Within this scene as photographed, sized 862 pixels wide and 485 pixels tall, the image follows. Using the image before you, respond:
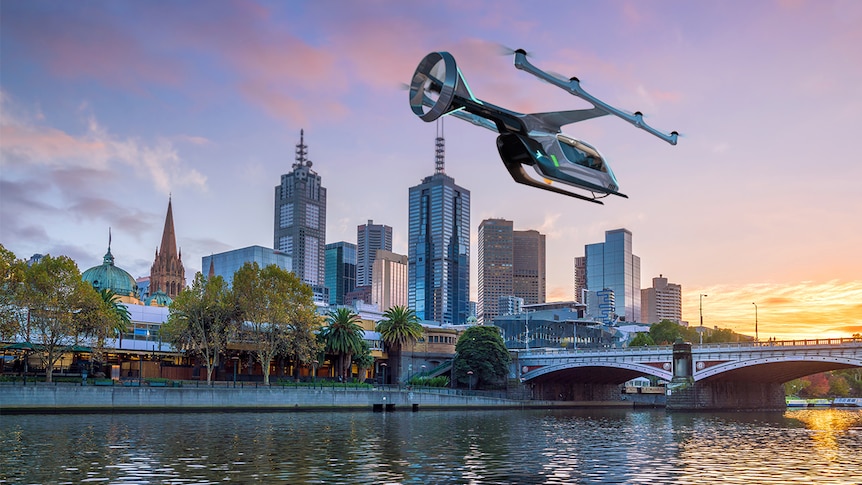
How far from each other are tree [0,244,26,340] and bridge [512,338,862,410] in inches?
3161

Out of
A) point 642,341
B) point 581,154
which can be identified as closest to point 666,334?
point 642,341

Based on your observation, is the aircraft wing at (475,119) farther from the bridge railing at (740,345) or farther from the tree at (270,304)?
the bridge railing at (740,345)

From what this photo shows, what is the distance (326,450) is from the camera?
50.2 m

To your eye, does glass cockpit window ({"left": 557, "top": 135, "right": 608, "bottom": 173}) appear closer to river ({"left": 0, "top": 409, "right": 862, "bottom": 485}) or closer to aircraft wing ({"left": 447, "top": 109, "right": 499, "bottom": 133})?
aircraft wing ({"left": 447, "top": 109, "right": 499, "bottom": 133})

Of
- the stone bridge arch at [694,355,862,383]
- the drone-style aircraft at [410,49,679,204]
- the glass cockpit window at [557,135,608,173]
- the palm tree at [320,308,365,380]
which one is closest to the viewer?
the drone-style aircraft at [410,49,679,204]

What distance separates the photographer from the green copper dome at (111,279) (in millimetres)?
151250

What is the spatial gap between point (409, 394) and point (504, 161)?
85.4 metres

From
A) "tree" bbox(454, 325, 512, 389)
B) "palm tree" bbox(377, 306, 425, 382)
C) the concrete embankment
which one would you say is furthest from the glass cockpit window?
"palm tree" bbox(377, 306, 425, 382)

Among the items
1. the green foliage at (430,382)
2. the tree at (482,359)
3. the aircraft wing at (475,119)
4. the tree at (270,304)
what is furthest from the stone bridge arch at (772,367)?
the aircraft wing at (475,119)

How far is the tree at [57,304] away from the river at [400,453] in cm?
1516

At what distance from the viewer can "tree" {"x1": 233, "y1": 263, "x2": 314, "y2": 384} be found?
351 ft

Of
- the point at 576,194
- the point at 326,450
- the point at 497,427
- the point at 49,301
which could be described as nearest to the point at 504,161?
the point at 576,194

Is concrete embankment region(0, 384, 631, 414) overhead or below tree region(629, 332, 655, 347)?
below

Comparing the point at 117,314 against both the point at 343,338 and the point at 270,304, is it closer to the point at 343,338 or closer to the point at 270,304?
the point at 270,304
